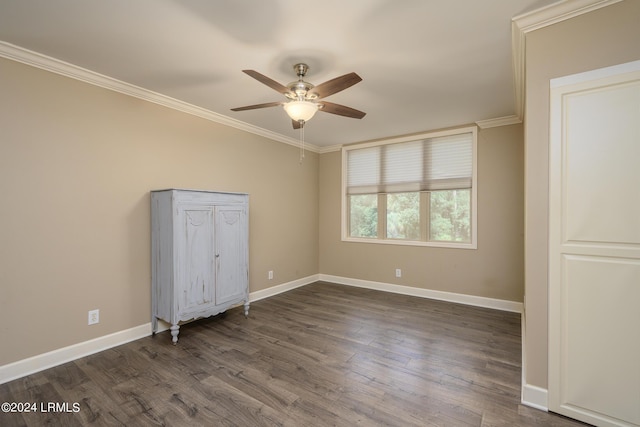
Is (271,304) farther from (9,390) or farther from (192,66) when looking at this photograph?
(192,66)

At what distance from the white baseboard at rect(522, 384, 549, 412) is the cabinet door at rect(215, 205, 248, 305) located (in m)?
2.76

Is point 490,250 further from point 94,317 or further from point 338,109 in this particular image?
point 94,317

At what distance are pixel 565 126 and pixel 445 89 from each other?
135 centimetres

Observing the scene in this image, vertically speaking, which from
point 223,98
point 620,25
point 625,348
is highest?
point 223,98

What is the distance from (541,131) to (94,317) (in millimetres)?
3836

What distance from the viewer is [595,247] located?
163 centimetres

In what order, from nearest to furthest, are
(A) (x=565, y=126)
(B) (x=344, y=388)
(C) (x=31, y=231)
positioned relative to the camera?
(A) (x=565, y=126) < (B) (x=344, y=388) < (C) (x=31, y=231)

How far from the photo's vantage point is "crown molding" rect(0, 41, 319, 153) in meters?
2.14

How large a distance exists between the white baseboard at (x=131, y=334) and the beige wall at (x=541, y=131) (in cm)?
41

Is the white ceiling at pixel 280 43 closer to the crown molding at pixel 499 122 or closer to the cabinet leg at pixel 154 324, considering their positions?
the crown molding at pixel 499 122

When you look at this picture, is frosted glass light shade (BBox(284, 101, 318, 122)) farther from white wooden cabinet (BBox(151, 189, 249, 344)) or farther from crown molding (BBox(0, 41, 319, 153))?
crown molding (BBox(0, 41, 319, 153))

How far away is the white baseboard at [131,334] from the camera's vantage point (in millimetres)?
2162

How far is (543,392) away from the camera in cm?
179

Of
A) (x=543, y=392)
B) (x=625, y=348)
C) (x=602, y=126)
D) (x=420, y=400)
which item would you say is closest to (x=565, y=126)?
(x=602, y=126)
